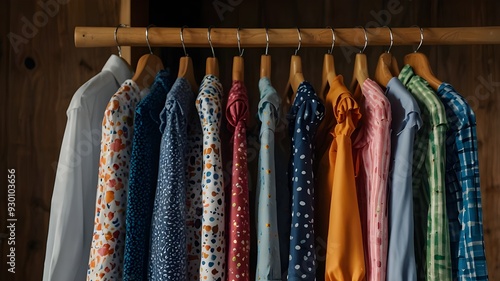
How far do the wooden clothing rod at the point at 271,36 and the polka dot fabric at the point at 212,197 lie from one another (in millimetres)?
155

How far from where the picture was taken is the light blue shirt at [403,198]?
2.53 ft

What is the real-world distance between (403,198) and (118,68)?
1.99 feet

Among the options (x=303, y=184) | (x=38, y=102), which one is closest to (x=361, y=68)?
(x=303, y=184)

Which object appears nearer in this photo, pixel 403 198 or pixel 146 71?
pixel 403 198

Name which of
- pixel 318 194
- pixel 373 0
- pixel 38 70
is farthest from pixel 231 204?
pixel 373 0

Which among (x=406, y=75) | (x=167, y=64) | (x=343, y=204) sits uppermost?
(x=167, y=64)

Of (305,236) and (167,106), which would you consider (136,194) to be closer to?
(167,106)

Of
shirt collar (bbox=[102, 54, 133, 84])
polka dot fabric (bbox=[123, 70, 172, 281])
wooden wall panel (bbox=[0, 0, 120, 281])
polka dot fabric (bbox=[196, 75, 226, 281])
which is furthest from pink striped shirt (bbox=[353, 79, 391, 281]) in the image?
wooden wall panel (bbox=[0, 0, 120, 281])

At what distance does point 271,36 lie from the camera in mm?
915

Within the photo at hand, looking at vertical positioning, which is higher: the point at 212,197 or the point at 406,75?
the point at 406,75

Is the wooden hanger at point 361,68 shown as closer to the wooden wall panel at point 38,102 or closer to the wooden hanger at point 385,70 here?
the wooden hanger at point 385,70

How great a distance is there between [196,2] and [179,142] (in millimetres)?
647

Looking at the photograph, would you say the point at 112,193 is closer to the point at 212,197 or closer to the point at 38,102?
the point at 212,197

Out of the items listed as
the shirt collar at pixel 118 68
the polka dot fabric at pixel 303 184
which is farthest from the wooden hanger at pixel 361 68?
the shirt collar at pixel 118 68
